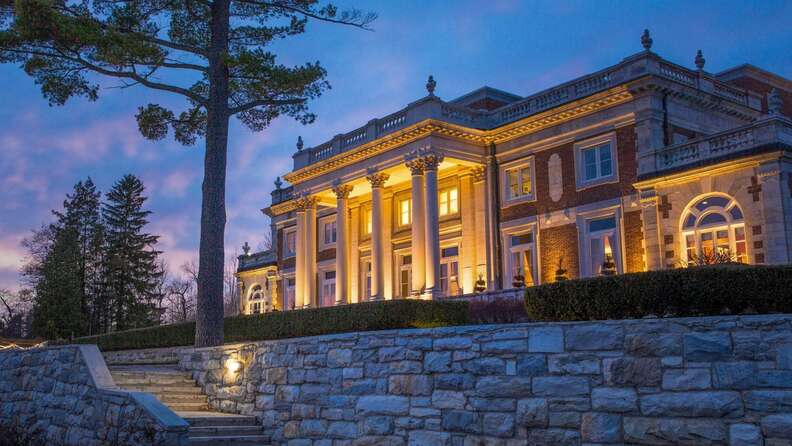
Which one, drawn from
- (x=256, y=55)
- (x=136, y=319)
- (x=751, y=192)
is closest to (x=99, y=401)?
(x=256, y=55)

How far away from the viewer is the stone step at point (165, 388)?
46.5 ft

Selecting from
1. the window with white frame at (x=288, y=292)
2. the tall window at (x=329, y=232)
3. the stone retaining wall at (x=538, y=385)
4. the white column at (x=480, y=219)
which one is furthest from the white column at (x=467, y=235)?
the stone retaining wall at (x=538, y=385)

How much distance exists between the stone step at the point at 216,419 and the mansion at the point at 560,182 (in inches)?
614

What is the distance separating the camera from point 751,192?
2255 centimetres

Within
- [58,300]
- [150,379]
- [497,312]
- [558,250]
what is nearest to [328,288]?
[58,300]

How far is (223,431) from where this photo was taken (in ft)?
40.8

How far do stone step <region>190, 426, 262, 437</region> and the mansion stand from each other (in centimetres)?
1567

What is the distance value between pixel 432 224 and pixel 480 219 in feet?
7.97

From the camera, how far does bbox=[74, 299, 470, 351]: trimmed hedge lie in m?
17.5

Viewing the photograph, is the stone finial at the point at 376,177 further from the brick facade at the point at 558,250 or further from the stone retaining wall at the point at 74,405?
the stone retaining wall at the point at 74,405

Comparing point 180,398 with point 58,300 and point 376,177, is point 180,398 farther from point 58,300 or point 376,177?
point 58,300

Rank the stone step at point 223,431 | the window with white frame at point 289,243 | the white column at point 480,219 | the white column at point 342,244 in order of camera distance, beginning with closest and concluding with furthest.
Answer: the stone step at point 223,431
the white column at point 480,219
the white column at point 342,244
the window with white frame at point 289,243

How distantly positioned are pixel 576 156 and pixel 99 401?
67.7ft

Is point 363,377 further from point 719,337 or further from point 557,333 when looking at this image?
point 719,337
